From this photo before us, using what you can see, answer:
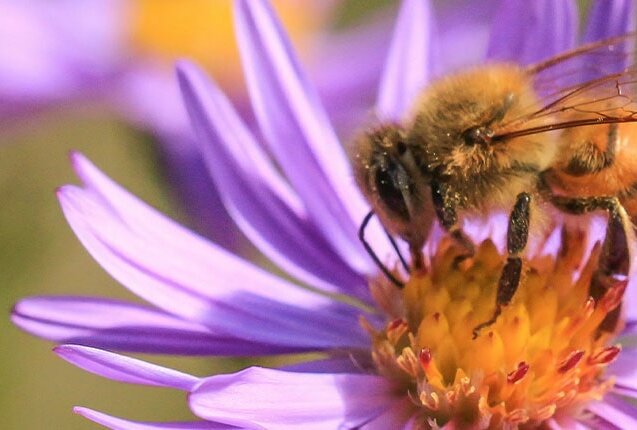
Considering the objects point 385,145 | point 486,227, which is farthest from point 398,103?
point 385,145

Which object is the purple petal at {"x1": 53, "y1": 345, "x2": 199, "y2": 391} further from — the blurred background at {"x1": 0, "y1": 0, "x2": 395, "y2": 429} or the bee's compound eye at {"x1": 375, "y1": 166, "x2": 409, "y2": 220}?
the blurred background at {"x1": 0, "y1": 0, "x2": 395, "y2": 429}

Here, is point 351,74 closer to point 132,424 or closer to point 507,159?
point 507,159

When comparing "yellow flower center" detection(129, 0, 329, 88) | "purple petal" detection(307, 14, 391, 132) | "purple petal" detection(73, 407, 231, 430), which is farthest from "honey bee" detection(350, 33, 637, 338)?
"yellow flower center" detection(129, 0, 329, 88)

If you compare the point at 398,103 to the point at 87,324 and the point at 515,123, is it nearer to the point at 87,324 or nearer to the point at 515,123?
the point at 515,123

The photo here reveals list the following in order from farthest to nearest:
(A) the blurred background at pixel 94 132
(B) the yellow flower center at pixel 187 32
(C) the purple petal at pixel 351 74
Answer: (B) the yellow flower center at pixel 187 32 < (C) the purple petal at pixel 351 74 < (A) the blurred background at pixel 94 132

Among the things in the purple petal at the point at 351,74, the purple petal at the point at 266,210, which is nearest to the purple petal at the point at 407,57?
the purple petal at the point at 266,210

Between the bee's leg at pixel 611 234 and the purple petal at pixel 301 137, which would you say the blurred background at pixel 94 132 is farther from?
the bee's leg at pixel 611 234

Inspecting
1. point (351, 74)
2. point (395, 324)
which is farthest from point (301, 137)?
point (351, 74)
